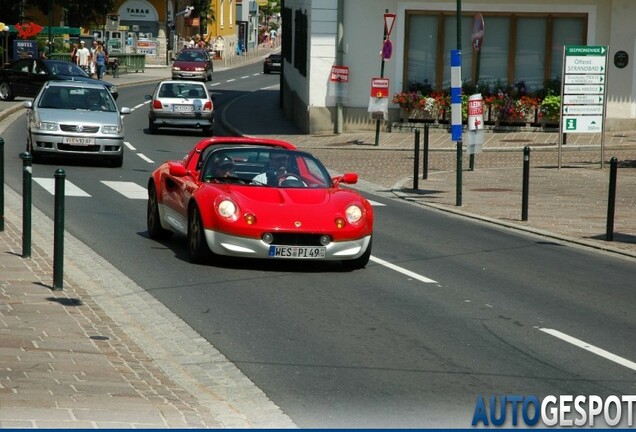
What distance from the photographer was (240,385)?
8.98 metres

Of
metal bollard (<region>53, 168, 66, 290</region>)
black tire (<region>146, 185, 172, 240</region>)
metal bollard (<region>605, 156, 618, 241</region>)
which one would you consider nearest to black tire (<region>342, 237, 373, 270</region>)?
black tire (<region>146, 185, 172, 240</region>)

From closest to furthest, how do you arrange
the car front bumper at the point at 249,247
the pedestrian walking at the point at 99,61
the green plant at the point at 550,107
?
the car front bumper at the point at 249,247
the green plant at the point at 550,107
the pedestrian walking at the point at 99,61

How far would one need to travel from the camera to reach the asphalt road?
892cm

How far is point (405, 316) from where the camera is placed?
11695 millimetres

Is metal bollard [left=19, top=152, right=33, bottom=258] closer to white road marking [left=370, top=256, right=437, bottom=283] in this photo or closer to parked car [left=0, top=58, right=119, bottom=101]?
white road marking [left=370, top=256, right=437, bottom=283]

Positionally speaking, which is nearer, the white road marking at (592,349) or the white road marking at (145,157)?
the white road marking at (592,349)

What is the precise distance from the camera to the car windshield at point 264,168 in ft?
48.9

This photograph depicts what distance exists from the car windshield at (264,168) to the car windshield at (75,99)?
12513 mm

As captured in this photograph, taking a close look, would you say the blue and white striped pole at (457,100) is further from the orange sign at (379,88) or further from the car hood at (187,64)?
the car hood at (187,64)

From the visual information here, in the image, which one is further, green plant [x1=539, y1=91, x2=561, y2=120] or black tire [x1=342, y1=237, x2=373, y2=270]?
green plant [x1=539, y1=91, x2=561, y2=120]

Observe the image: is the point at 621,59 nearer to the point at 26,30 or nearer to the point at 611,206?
the point at 611,206

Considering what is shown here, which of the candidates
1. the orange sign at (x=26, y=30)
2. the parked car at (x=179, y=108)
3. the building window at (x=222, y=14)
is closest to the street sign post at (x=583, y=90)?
the parked car at (x=179, y=108)

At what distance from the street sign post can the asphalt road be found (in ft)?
29.2

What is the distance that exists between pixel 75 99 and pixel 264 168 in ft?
43.2
